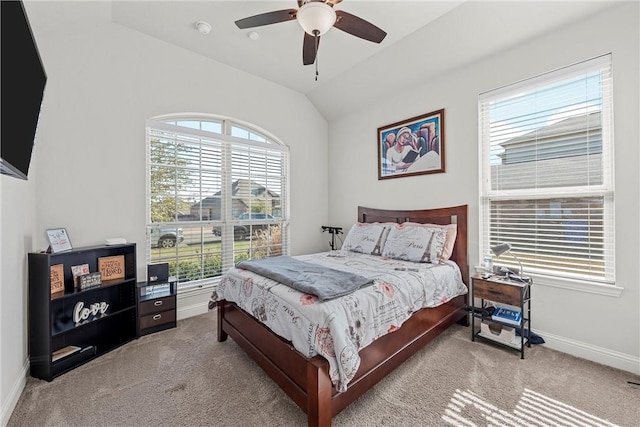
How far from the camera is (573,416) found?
1.64 metres

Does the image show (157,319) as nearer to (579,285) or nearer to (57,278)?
(57,278)

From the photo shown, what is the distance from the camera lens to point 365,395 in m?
1.83

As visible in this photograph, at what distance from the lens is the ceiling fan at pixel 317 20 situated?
186cm

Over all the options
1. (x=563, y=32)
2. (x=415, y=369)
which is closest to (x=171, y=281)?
(x=415, y=369)

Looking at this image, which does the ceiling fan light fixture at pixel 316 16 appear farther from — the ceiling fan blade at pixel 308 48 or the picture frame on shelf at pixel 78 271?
the picture frame on shelf at pixel 78 271

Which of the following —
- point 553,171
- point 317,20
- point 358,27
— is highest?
point 358,27

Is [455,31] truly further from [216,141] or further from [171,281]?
[171,281]

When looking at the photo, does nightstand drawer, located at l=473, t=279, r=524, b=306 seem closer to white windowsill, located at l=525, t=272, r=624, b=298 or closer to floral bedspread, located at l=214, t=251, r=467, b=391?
floral bedspread, located at l=214, t=251, r=467, b=391

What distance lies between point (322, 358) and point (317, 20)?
86.8 inches

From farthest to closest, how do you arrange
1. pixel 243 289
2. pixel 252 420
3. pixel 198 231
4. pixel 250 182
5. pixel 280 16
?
pixel 250 182
pixel 198 231
pixel 243 289
pixel 280 16
pixel 252 420

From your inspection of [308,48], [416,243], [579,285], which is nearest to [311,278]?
[416,243]

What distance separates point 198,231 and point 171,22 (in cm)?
227

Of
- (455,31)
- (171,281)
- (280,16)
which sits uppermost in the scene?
(455,31)

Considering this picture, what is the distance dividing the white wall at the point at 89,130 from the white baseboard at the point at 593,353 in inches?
160
